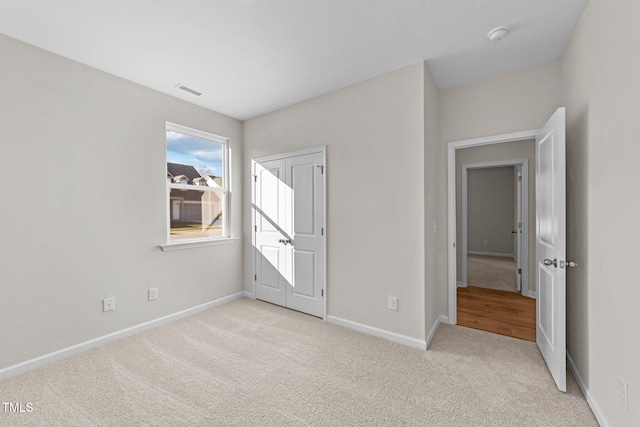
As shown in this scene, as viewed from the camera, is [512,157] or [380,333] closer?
[380,333]

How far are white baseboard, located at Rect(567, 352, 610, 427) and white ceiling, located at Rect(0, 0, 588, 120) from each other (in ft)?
8.51

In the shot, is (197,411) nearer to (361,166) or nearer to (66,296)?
(66,296)

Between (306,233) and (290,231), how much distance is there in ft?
0.88

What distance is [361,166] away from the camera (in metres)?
2.89

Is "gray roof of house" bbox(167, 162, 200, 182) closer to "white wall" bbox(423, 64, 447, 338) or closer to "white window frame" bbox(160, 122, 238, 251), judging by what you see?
"white window frame" bbox(160, 122, 238, 251)

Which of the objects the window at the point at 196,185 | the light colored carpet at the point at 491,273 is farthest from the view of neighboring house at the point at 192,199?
the light colored carpet at the point at 491,273

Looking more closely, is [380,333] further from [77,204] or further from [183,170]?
[77,204]

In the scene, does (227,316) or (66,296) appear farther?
(227,316)

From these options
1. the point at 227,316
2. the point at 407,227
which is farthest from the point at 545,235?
the point at 227,316

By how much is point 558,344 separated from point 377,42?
104 inches

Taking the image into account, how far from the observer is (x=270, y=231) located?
3.76 meters

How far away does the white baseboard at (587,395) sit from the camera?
159 cm

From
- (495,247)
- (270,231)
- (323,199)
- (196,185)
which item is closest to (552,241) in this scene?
(323,199)

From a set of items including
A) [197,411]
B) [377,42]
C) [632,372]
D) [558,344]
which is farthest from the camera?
[377,42]
